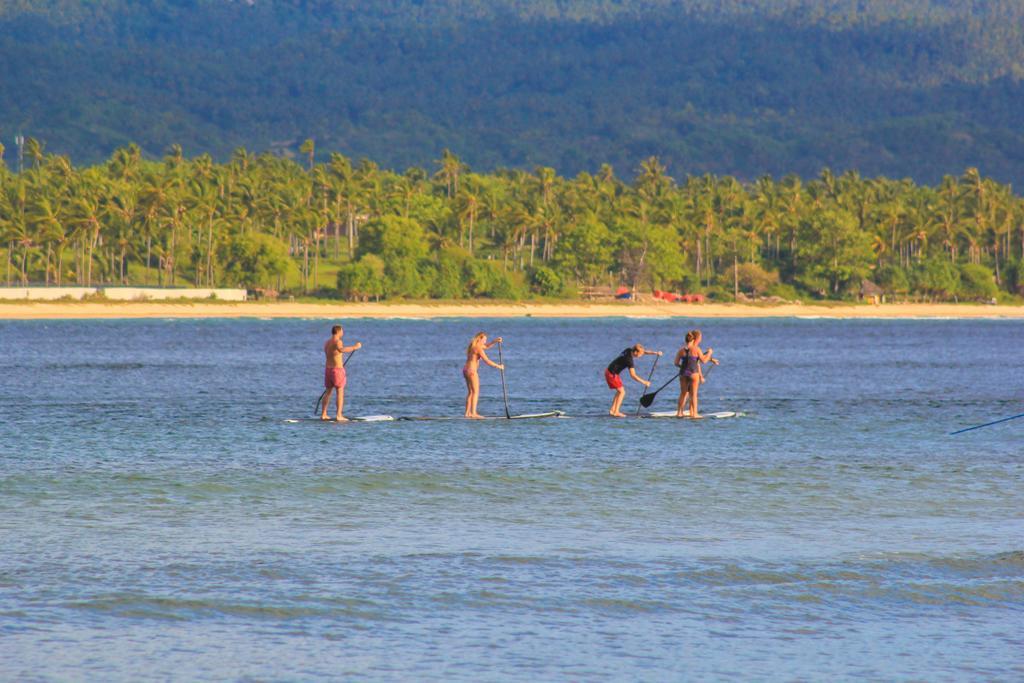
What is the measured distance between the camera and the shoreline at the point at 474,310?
13738 cm

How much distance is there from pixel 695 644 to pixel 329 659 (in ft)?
9.51

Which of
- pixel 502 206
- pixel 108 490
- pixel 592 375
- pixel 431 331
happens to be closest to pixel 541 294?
pixel 502 206

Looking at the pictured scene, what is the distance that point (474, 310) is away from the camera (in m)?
155

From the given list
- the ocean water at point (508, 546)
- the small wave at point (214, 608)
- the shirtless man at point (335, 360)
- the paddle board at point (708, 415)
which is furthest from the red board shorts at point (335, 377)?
the small wave at point (214, 608)

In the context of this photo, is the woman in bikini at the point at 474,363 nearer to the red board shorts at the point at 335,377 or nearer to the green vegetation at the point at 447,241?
the red board shorts at the point at 335,377

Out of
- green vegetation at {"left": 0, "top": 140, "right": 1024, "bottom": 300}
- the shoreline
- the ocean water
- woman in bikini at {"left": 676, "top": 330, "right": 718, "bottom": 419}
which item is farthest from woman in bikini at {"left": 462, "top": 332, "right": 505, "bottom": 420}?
green vegetation at {"left": 0, "top": 140, "right": 1024, "bottom": 300}

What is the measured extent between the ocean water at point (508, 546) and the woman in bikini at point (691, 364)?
0.98 meters

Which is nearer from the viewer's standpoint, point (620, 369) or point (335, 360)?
point (335, 360)

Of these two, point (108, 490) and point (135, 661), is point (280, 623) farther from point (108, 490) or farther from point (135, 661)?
point (108, 490)

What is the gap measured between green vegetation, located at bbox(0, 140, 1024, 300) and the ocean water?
122406 millimetres

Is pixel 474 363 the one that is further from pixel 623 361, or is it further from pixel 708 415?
pixel 708 415

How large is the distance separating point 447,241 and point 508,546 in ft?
512

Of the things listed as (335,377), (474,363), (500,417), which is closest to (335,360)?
(335,377)

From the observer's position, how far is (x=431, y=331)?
113 meters
